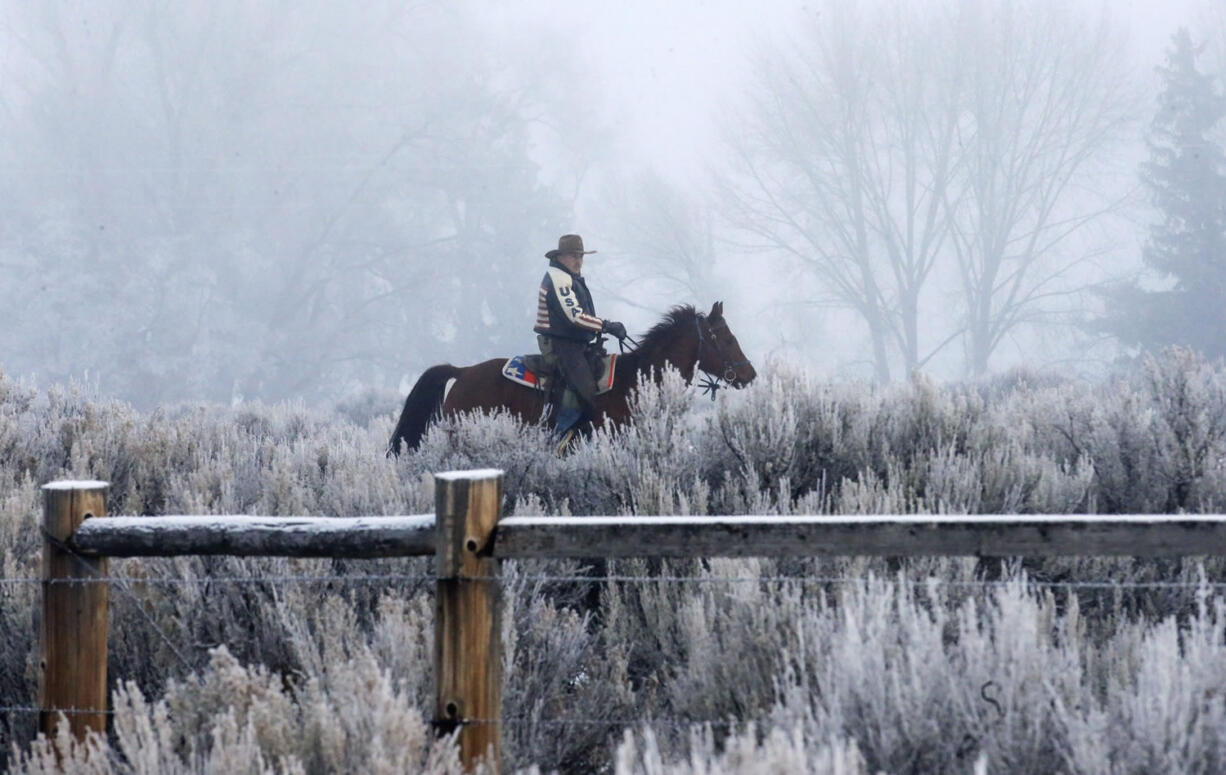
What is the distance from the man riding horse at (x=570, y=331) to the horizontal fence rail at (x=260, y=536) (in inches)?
217

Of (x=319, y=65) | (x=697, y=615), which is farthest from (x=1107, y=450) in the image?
(x=319, y=65)

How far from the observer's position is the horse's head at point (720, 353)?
9609mm

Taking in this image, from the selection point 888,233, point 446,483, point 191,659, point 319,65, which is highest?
point 319,65

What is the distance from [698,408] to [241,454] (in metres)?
14.8

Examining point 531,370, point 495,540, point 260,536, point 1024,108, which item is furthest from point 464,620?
point 1024,108

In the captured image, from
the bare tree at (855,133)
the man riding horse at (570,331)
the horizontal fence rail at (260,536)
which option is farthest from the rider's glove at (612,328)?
the bare tree at (855,133)

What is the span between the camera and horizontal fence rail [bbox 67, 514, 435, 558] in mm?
3385

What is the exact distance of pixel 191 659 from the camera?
4.66 meters

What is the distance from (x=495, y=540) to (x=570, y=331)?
627 centimetres

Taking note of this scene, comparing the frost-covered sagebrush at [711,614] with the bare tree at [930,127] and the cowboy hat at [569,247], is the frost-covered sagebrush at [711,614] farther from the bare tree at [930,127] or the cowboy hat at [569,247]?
the bare tree at [930,127]

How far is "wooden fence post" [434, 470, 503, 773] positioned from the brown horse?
241 inches

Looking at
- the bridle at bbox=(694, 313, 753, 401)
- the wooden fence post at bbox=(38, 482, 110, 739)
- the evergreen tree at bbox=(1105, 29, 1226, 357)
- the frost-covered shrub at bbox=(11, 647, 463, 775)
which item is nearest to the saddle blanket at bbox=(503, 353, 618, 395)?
the bridle at bbox=(694, 313, 753, 401)

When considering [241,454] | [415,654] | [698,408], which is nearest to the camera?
[415,654]

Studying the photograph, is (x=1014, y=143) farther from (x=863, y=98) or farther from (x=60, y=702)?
(x=60, y=702)
